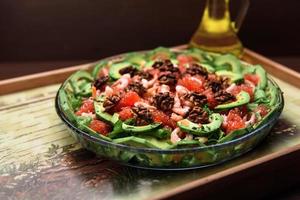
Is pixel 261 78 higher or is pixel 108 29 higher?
pixel 261 78

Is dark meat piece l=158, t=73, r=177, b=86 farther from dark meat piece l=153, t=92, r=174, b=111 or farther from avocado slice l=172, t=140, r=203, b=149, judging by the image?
avocado slice l=172, t=140, r=203, b=149

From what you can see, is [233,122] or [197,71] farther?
[197,71]

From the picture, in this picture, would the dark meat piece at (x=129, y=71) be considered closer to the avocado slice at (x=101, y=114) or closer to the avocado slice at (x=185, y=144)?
the avocado slice at (x=101, y=114)

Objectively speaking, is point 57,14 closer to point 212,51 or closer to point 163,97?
point 212,51

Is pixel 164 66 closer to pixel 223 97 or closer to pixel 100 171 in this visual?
pixel 223 97

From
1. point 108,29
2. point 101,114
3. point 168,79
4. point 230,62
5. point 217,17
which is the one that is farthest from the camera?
point 108,29

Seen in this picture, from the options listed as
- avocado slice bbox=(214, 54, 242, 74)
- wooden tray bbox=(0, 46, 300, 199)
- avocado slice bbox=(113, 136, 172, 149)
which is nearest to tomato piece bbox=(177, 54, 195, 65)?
avocado slice bbox=(214, 54, 242, 74)

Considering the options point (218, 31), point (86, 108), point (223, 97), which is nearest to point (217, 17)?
point (218, 31)

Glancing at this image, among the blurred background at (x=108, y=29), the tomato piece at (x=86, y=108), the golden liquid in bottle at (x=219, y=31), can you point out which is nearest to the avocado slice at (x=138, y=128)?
the tomato piece at (x=86, y=108)

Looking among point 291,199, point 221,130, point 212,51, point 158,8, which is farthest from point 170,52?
point 291,199
